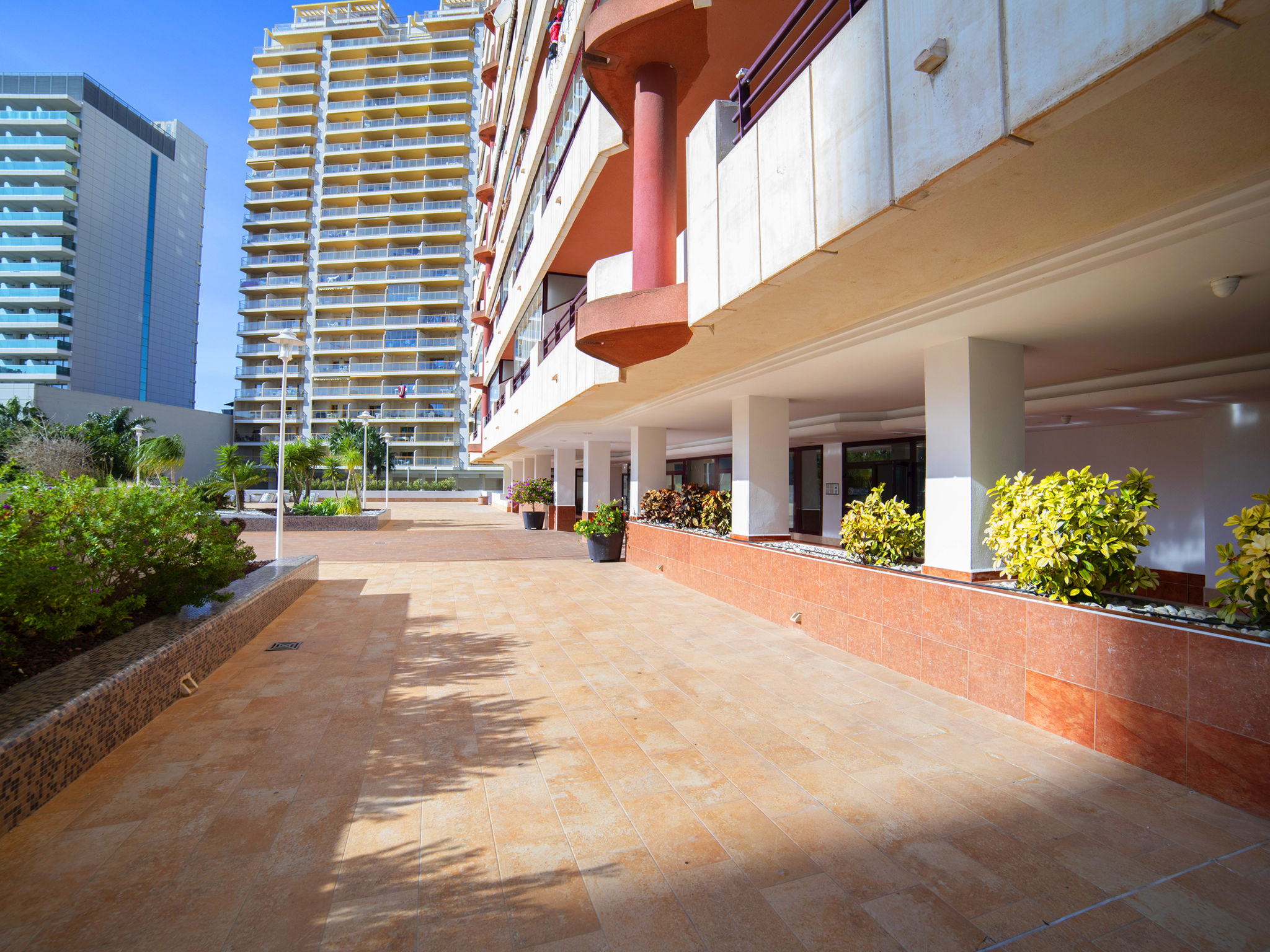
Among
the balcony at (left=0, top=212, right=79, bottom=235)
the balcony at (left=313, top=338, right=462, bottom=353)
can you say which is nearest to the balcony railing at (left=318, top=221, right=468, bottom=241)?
the balcony at (left=313, top=338, right=462, bottom=353)

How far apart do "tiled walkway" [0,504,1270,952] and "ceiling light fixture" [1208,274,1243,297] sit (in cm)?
327

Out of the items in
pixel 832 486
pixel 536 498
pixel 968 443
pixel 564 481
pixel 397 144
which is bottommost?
pixel 536 498

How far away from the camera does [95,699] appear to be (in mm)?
3746

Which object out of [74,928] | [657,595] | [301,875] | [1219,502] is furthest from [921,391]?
[74,928]

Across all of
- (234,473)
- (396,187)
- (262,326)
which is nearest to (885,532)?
(234,473)

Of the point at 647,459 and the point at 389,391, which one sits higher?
the point at 389,391

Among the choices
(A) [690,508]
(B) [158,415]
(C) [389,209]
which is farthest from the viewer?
(C) [389,209]

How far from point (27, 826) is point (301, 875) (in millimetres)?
1560

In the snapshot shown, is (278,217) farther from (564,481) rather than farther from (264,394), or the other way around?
(564,481)

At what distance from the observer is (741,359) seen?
7.50 meters

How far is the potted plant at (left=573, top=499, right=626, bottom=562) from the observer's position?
13711 millimetres

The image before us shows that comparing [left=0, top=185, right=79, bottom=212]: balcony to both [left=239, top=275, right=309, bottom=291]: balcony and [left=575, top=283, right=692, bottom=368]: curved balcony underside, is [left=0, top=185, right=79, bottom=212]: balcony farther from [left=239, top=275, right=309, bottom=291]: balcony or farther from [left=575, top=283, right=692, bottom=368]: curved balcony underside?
[left=575, top=283, right=692, bottom=368]: curved balcony underside

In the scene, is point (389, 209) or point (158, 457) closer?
point (158, 457)

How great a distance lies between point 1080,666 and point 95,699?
20.1 ft
